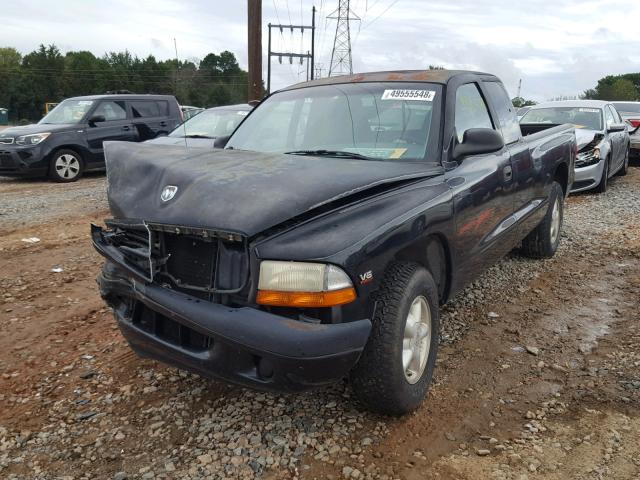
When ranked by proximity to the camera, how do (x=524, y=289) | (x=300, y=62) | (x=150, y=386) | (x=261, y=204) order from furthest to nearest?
1. (x=300, y=62)
2. (x=524, y=289)
3. (x=150, y=386)
4. (x=261, y=204)

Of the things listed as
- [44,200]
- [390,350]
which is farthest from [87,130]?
[390,350]

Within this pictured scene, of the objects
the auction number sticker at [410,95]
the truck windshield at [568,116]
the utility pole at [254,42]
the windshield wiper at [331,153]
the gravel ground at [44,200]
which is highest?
the utility pole at [254,42]

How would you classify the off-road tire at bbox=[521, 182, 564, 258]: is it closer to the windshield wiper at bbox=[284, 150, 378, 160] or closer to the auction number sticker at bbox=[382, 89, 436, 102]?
the auction number sticker at bbox=[382, 89, 436, 102]

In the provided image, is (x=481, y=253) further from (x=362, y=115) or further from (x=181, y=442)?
(x=181, y=442)

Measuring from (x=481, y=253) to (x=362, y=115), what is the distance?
1.22 metres

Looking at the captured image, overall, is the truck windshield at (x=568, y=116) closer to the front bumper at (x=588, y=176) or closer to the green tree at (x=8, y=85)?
the front bumper at (x=588, y=176)

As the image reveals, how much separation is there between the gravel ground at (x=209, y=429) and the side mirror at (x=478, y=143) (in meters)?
1.31

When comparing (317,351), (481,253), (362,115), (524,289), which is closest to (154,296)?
(317,351)

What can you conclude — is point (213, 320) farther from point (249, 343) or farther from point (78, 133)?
point (78, 133)

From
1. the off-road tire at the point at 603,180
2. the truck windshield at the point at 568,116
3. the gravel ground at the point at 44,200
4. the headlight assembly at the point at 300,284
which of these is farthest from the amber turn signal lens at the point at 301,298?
the truck windshield at the point at 568,116

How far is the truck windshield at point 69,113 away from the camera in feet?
37.8

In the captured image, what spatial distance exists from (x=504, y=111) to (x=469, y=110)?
87 centimetres

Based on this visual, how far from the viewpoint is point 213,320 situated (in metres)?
2.32

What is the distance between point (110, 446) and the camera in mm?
2688
